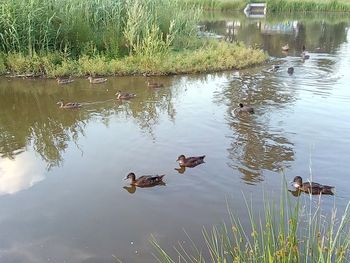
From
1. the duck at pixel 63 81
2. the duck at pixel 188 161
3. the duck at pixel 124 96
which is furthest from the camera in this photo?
the duck at pixel 63 81

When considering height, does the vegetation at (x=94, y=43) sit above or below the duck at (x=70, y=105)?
above

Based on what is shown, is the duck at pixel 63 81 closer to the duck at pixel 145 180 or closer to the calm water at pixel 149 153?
the calm water at pixel 149 153

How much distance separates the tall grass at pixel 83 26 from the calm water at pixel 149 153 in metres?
1.60

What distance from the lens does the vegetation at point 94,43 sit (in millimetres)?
14938

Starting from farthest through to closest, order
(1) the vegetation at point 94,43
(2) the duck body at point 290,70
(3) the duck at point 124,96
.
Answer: (2) the duck body at point 290,70 → (1) the vegetation at point 94,43 → (3) the duck at point 124,96

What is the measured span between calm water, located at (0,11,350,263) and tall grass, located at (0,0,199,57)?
5.24ft

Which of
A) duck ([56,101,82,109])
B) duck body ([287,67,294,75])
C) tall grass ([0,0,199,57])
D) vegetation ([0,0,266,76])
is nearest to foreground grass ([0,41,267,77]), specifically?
vegetation ([0,0,266,76])

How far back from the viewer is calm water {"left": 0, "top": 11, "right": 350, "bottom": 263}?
620cm

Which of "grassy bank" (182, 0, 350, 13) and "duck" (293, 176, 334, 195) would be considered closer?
"duck" (293, 176, 334, 195)

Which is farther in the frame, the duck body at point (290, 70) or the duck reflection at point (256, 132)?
the duck body at point (290, 70)

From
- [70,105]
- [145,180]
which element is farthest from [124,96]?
[145,180]

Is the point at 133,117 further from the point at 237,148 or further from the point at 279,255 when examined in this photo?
the point at 279,255

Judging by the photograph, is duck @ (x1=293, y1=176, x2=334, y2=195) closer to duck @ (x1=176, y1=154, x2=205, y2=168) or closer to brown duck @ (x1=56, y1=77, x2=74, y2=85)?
duck @ (x1=176, y1=154, x2=205, y2=168)

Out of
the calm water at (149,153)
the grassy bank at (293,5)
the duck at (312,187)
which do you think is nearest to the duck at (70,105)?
the calm water at (149,153)
